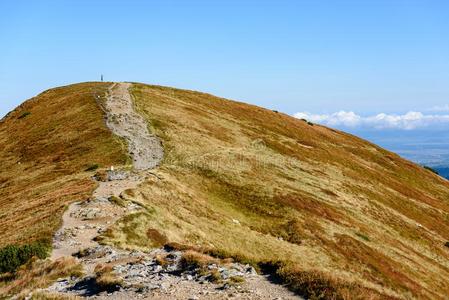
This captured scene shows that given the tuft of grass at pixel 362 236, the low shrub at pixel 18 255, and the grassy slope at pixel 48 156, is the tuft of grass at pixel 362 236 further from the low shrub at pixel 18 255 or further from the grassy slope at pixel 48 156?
the low shrub at pixel 18 255

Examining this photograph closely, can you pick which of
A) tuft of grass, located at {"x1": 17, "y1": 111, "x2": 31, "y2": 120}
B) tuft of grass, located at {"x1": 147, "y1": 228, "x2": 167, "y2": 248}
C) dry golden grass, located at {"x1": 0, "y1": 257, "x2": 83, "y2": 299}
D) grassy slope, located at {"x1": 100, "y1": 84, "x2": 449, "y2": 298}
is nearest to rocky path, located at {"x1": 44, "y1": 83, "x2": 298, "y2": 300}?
dry golden grass, located at {"x1": 0, "y1": 257, "x2": 83, "y2": 299}

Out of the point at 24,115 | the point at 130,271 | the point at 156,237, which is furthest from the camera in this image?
the point at 24,115

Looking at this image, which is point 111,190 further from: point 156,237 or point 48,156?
point 48,156

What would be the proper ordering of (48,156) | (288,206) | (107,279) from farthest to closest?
(48,156)
(288,206)
(107,279)

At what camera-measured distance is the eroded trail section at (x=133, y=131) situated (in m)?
58.6

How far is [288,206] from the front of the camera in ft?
178

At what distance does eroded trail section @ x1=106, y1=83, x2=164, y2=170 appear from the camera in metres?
58.6

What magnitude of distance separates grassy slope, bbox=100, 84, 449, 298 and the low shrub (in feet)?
17.1

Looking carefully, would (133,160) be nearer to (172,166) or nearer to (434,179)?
(172,166)

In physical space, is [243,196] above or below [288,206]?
above

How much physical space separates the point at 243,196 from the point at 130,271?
3099 cm

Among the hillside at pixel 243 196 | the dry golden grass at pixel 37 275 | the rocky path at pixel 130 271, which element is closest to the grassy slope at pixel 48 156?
the hillside at pixel 243 196

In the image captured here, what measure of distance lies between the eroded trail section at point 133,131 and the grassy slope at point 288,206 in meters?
2.07

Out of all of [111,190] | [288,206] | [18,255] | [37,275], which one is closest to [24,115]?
[111,190]
